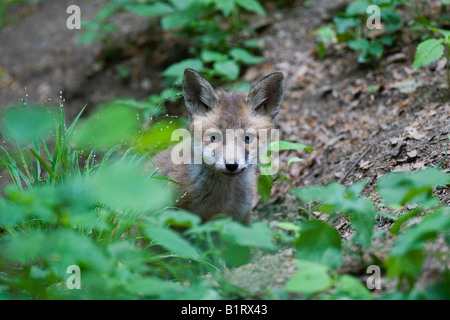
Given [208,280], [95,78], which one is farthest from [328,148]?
[95,78]

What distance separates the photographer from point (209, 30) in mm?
7934

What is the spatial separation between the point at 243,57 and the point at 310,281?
549 cm

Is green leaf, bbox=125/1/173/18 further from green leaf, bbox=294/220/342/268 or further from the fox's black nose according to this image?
green leaf, bbox=294/220/342/268

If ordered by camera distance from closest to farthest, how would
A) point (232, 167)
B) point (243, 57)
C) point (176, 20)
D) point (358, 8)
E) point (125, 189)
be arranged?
point (125, 189)
point (232, 167)
point (358, 8)
point (243, 57)
point (176, 20)

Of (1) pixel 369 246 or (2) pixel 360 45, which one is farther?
(2) pixel 360 45

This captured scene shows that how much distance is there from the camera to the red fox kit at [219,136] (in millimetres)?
4594

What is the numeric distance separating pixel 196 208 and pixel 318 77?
335 centimetres

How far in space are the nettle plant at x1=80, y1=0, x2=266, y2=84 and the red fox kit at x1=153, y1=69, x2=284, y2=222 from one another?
199 cm

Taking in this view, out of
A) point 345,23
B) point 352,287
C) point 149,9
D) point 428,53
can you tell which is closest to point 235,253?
point 352,287

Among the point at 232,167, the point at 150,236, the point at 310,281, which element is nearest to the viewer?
the point at 310,281

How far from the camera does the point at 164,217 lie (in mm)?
2562

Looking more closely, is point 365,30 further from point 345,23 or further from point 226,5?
point 226,5

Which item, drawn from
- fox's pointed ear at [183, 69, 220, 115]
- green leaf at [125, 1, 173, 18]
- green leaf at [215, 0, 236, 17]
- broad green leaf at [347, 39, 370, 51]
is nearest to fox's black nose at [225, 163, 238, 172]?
fox's pointed ear at [183, 69, 220, 115]
